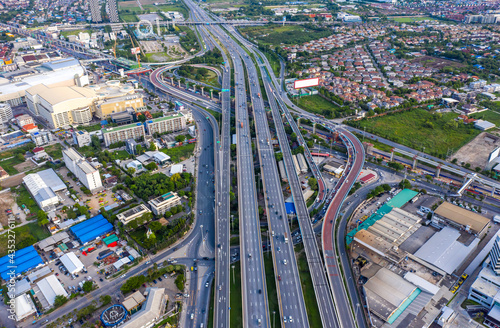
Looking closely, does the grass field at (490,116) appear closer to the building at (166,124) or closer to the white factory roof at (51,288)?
the building at (166,124)

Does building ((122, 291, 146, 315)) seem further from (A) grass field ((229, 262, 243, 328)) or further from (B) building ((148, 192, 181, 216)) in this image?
(B) building ((148, 192, 181, 216))

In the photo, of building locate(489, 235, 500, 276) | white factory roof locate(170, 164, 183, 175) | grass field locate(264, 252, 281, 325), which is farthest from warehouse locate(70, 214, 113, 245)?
building locate(489, 235, 500, 276)

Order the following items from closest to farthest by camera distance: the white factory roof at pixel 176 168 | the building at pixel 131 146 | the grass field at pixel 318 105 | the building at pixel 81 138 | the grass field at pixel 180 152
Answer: the white factory roof at pixel 176 168 < the grass field at pixel 180 152 < the building at pixel 131 146 < the building at pixel 81 138 < the grass field at pixel 318 105

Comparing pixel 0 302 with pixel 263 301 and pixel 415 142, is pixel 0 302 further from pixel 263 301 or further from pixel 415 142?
pixel 415 142

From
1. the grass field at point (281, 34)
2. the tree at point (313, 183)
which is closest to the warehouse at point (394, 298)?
the tree at point (313, 183)

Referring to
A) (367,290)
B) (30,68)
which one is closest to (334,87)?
(367,290)
